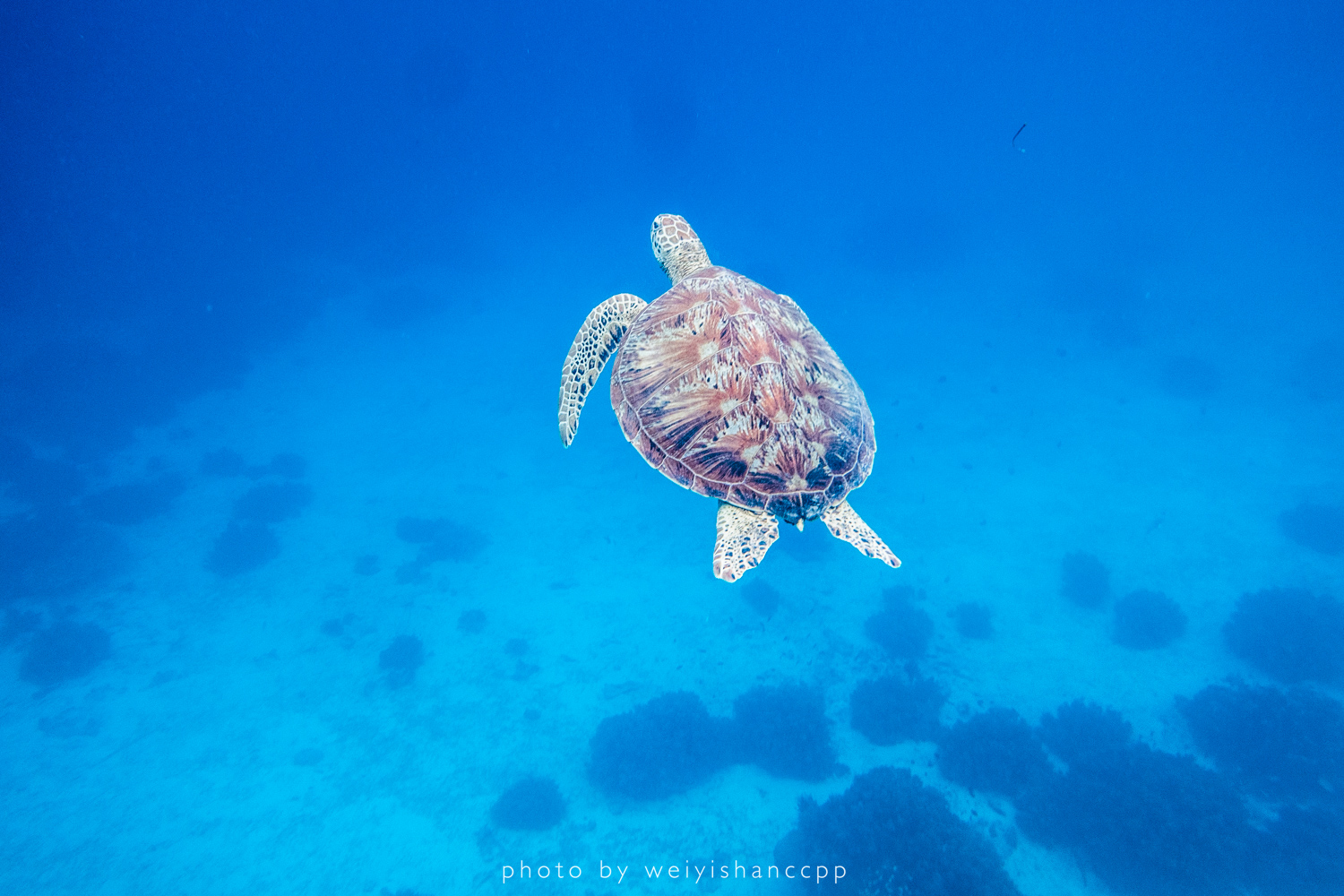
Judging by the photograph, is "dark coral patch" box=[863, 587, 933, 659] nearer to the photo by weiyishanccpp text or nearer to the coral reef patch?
the coral reef patch

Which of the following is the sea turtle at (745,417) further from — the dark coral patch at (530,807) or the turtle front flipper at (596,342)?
the dark coral patch at (530,807)

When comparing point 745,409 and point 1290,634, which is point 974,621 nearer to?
point 1290,634

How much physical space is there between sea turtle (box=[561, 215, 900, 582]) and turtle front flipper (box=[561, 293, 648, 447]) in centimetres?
143

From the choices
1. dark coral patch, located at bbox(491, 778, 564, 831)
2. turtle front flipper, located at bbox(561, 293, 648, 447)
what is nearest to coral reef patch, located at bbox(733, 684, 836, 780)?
dark coral patch, located at bbox(491, 778, 564, 831)

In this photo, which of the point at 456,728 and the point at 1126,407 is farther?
the point at 1126,407

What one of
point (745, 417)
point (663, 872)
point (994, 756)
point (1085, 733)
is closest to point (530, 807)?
point (663, 872)

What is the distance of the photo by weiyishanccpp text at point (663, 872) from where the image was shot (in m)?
9.58

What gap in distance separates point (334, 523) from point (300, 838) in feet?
33.1

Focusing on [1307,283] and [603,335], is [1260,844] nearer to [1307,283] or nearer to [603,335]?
[603,335]

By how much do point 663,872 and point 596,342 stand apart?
32.8 ft

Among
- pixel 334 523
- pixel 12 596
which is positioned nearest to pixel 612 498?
pixel 334 523

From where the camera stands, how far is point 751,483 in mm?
4031

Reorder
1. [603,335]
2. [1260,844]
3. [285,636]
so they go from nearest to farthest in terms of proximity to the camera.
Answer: [603,335], [1260,844], [285,636]

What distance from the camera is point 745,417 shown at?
13.5 ft
